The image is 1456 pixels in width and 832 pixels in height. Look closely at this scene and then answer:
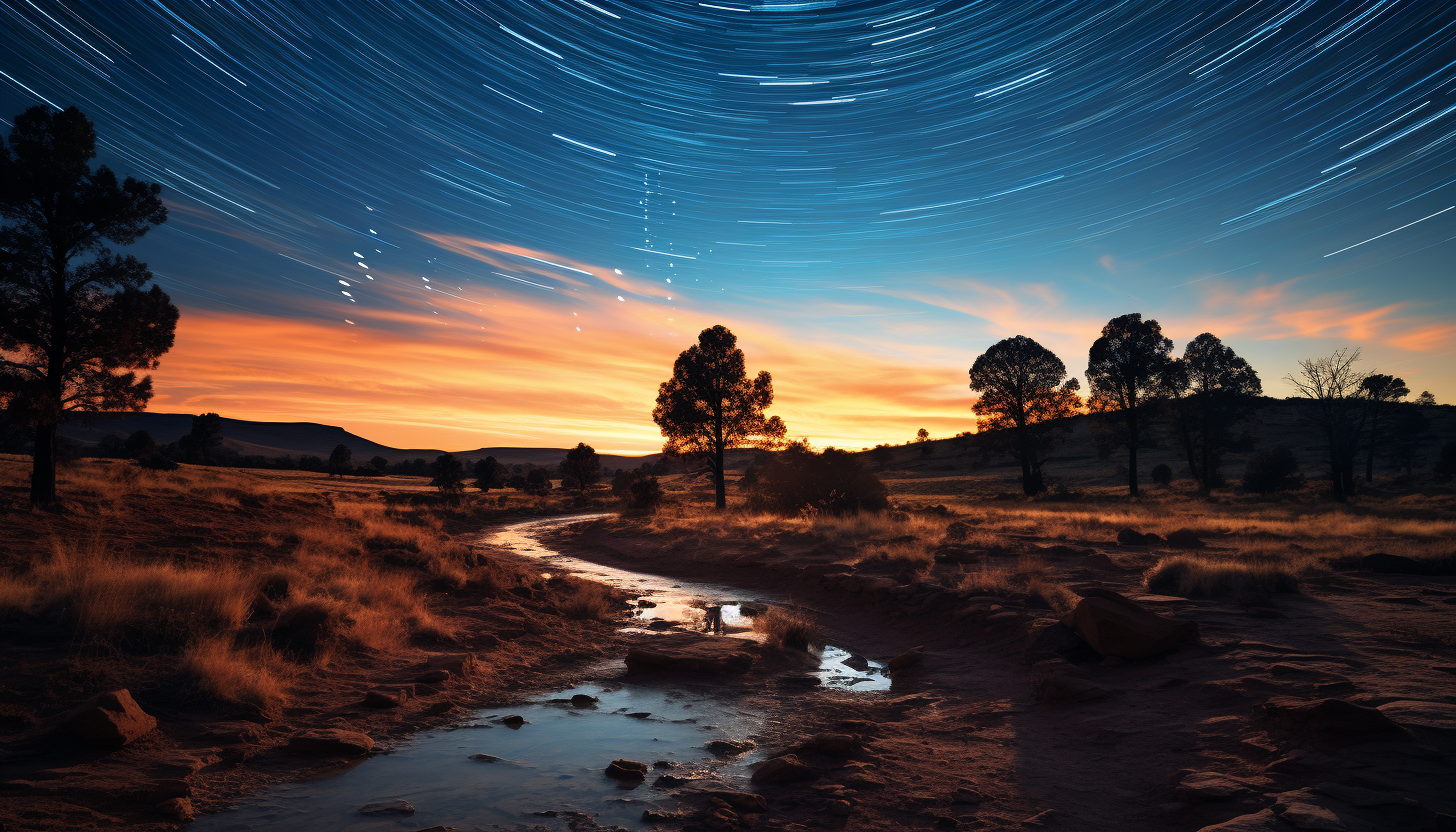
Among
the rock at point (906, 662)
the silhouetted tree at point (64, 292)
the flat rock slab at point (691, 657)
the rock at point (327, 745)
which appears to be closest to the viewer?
the rock at point (327, 745)

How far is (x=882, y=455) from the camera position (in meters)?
104

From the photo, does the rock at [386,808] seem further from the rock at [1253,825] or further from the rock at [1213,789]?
the rock at [1213,789]

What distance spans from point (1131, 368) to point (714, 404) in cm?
2959

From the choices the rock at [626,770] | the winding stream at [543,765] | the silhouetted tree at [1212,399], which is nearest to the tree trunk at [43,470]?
the winding stream at [543,765]

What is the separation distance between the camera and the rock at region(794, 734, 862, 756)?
7.29 meters

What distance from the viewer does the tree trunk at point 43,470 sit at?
59.1 ft

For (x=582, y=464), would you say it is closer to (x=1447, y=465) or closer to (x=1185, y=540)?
(x=1185, y=540)

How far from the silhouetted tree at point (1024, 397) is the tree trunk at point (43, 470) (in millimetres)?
49423

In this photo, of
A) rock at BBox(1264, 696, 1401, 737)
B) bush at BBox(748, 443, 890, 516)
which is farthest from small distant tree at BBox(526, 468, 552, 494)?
rock at BBox(1264, 696, 1401, 737)

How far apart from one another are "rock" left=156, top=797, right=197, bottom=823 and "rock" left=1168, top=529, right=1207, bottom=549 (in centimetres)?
2369

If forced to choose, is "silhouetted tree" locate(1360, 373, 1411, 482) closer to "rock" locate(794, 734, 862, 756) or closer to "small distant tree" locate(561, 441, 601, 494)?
"rock" locate(794, 734, 862, 756)

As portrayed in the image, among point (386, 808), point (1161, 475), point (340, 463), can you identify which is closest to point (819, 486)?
point (386, 808)

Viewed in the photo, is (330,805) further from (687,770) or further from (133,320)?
(133,320)

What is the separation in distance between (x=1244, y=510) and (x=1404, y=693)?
3299cm
